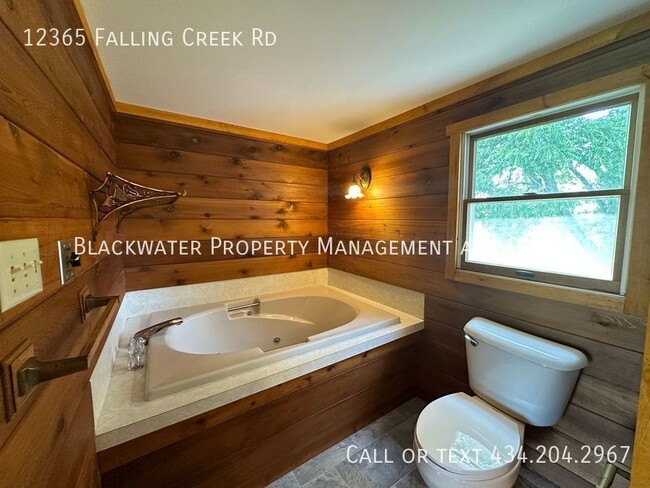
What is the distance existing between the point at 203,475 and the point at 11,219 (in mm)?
1295

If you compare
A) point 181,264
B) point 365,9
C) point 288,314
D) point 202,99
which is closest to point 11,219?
point 365,9

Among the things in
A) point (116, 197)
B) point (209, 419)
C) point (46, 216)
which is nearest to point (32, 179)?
point (46, 216)

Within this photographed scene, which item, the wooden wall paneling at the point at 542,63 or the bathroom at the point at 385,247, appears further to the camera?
the wooden wall paneling at the point at 542,63

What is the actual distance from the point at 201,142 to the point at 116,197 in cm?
112

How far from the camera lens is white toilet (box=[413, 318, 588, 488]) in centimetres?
108

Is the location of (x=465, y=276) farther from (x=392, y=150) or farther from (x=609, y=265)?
(x=392, y=150)

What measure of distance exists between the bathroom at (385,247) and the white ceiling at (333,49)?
0.04 feet

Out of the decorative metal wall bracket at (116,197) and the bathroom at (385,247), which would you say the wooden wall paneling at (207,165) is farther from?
the decorative metal wall bracket at (116,197)

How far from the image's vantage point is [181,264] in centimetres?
214

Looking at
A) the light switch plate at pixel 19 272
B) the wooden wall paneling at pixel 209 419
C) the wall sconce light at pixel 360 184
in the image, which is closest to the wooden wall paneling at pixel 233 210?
the wall sconce light at pixel 360 184

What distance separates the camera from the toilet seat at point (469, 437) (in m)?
1.06

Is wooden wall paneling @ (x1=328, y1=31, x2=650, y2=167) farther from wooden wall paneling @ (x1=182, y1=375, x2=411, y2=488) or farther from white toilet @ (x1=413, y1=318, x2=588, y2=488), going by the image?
wooden wall paneling @ (x1=182, y1=375, x2=411, y2=488)

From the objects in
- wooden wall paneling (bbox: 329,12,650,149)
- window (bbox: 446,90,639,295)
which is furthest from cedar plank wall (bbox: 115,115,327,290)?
window (bbox: 446,90,639,295)

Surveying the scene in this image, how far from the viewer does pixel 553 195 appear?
52.4 inches
